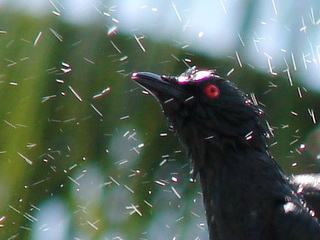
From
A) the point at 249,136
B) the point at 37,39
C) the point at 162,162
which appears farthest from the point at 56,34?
the point at 249,136

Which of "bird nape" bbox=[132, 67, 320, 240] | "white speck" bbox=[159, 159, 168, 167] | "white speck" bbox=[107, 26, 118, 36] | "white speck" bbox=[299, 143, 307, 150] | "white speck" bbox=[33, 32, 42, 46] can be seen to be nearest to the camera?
"bird nape" bbox=[132, 67, 320, 240]

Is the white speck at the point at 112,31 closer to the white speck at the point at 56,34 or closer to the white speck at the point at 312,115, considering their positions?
the white speck at the point at 56,34

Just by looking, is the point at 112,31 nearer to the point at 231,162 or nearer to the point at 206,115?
the point at 206,115

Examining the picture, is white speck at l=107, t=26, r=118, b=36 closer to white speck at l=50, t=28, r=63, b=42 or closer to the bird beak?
white speck at l=50, t=28, r=63, b=42

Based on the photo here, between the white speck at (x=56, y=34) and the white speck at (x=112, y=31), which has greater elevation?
the white speck at (x=56, y=34)

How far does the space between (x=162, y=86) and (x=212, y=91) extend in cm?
35

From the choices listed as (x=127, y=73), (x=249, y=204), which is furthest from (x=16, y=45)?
(x=249, y=204)

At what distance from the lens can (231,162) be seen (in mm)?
6207

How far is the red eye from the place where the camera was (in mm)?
6363

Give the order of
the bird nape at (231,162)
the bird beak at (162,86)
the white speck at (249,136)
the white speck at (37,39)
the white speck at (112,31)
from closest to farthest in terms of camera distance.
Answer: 1. the bird nape at (231,162)
2. the bird beak at (162,86)
3. the white speck at (249,136)
4. the white speck at (37,39)
5. the white speck at (112,31)

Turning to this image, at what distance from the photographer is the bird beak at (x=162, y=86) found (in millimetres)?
6160

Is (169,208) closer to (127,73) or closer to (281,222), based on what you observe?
(127,73)

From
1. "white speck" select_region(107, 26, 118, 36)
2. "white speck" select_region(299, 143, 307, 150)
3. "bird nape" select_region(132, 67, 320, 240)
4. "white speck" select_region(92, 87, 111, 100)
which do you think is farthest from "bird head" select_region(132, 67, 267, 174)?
"white speck" select_region(299, 143, 307, 150)

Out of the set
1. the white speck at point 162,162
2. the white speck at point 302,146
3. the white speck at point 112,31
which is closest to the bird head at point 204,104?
the white speck at point 112,31
